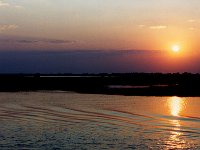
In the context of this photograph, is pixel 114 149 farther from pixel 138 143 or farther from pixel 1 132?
pixel 1 132

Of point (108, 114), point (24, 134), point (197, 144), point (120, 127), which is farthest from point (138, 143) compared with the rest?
point (108, 114)

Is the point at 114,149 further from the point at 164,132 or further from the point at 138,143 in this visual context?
the point at 164,132

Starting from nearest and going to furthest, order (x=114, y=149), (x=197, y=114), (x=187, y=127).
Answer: (x=114, y=149), (x=187, y=127), (x=197, y=114)

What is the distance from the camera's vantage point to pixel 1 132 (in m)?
20.4

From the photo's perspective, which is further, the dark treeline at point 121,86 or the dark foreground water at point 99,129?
the dark treeline at point 121,86

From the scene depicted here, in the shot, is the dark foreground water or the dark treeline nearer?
the dark foreground water

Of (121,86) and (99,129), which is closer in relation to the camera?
(99,129)

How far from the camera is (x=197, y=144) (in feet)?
57.5

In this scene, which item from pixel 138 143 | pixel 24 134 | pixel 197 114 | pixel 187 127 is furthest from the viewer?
pixel 197 114

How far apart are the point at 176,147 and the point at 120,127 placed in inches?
219

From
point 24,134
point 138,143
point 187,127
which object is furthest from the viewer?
point 187,127

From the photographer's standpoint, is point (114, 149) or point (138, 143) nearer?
point (114, 149)

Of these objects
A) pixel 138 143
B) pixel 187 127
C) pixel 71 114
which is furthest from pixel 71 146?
pixel 71 114

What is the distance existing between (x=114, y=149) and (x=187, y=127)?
7008 mm
